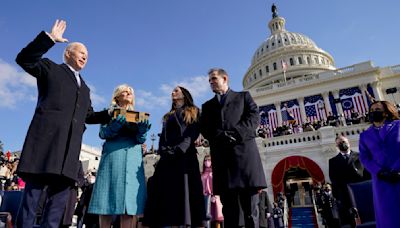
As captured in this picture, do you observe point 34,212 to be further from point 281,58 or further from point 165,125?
point 281,58

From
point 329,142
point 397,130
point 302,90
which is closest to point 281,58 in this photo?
point 302,90

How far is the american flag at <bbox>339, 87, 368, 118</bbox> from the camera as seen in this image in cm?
2996

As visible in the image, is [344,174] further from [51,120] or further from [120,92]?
[51,120]

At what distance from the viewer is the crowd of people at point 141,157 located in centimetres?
231

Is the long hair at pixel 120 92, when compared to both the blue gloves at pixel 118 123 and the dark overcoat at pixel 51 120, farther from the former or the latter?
the dark overcoat at pixel 51 120

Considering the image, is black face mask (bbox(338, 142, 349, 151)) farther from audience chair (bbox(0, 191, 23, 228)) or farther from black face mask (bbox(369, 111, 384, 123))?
audience chair (bbox(0, 191, 23, 228))

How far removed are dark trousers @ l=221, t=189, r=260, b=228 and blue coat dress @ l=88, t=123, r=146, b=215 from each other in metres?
0.98

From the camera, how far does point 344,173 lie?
5.00 meters

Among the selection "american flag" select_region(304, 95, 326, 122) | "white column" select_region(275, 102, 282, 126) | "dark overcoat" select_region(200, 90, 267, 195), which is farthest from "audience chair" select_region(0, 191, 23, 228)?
"american flag" select_region(304, 95, 326, 122)

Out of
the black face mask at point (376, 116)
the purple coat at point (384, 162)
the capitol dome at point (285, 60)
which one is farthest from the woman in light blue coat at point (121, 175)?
the capitol dome at point (285, 60)

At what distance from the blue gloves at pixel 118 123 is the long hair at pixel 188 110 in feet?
2.54

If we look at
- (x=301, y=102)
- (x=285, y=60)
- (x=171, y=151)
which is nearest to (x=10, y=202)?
(x=171, y=151)

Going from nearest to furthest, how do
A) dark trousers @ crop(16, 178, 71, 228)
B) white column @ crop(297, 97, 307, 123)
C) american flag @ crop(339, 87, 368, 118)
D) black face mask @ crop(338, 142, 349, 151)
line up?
dark trousers @ crop(16, 178, 71, 228) < black face mask @ crop(338, 142, 349, 151) < american flag @ crop(339, 87, 368, 118) < white column @ crop(297, 97, 307, 123)

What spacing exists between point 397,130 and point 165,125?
9.63 feet
